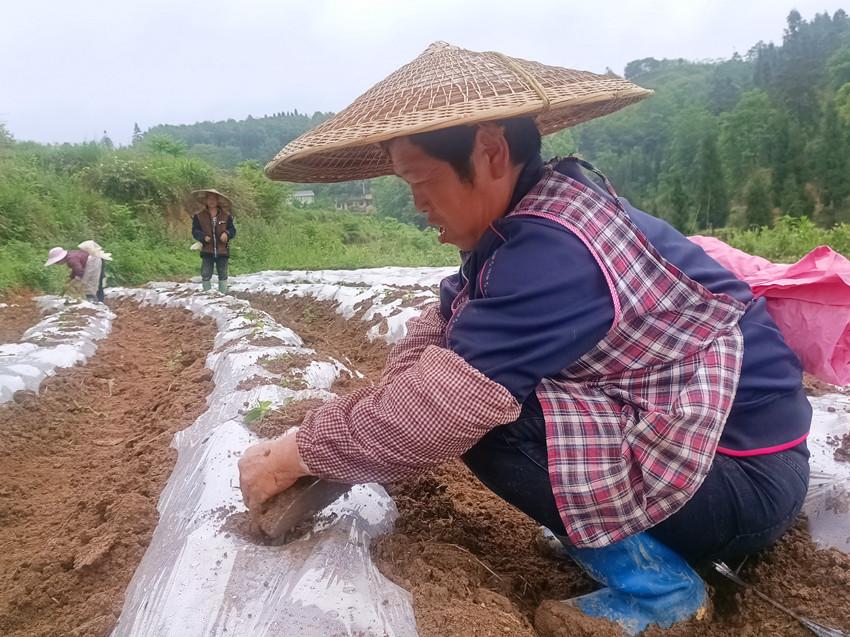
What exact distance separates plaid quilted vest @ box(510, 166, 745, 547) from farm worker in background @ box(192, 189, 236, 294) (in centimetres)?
719

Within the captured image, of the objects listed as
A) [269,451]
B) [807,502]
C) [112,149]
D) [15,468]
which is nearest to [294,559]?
[269,451]

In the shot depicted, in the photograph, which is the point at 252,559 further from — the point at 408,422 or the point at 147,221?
the point at 147,221

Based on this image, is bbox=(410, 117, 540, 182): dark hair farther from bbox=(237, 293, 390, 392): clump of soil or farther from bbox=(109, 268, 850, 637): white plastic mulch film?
bbox=(237, 293, 390, 392): clump of soil

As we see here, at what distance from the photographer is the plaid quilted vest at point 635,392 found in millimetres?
1107

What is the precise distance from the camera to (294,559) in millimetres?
1310

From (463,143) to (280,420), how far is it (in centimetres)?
119

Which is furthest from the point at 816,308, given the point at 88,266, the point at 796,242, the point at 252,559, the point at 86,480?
the point at 796,242

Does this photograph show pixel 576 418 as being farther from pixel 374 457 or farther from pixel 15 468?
pixel 15 468

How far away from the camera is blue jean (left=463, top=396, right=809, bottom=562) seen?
1181 millimetres

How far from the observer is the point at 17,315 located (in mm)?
6359

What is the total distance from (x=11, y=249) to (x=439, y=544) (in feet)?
35.4

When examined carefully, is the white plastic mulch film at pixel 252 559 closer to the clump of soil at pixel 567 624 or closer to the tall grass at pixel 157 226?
the clump of soil at pixel 567 624

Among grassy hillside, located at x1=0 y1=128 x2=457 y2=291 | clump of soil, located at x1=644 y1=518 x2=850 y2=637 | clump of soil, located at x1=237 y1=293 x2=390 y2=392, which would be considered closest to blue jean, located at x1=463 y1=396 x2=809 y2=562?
clump of soil, located at x1=644 y1=518 x2=850 y2=637

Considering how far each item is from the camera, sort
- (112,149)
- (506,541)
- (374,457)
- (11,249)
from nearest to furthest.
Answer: (374,457), (506,541), (11,249), (112,149)
